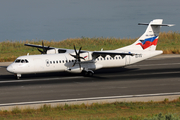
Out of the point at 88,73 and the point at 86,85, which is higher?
the point at 88,73

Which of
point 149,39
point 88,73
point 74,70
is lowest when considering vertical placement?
point 88,73

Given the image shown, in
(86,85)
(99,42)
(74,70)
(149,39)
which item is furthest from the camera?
(99,42)

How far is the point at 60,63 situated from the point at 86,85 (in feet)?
18.6

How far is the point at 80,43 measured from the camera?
7438 centimetres

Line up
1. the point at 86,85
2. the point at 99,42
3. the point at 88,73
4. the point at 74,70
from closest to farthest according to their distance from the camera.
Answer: the point at 86,85 → the point at 74,70 → the point at 88,73 → the point at 99,42

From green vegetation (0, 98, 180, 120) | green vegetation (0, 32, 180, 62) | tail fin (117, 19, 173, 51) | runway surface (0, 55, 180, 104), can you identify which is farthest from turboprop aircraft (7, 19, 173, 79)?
green vegetation (0, 32, 180, 62)

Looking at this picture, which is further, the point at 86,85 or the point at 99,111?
the point at 86,85

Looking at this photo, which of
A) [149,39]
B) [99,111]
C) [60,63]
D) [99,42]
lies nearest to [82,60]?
[60,63]

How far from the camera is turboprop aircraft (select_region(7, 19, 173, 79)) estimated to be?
3002 cm

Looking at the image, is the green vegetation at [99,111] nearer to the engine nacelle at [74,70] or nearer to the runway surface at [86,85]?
the runway surface at [86,85]

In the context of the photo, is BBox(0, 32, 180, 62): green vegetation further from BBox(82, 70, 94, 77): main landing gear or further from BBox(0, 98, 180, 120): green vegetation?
BBox(0, 98, 180, 120): green vegetation

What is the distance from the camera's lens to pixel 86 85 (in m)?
26.8

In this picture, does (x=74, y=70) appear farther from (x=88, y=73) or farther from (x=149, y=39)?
(x=149, y=39)

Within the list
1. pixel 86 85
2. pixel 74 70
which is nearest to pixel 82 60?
pixel 74 70
